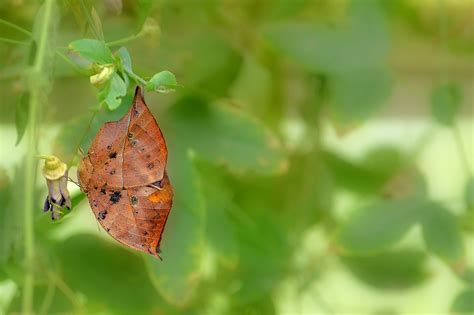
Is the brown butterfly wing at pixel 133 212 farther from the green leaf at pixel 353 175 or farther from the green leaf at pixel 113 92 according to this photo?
the green leaf at pixel 353 175

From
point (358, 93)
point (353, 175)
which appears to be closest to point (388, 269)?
point (353, 175)

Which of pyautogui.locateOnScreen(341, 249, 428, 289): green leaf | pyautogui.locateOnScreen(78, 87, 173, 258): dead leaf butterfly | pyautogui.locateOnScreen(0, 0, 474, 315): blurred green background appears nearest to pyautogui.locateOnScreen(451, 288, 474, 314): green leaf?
pyautogui.locateOnScreen(0, 0, 474, 315): blurred green background

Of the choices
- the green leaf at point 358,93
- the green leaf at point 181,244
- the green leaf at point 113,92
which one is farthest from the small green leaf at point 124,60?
the green leaf at point 358,93

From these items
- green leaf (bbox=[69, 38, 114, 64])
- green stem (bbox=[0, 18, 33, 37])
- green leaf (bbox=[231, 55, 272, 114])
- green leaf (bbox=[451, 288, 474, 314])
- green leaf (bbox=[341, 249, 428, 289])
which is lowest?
green leaf (bbox=[451, 288, 474, 314])

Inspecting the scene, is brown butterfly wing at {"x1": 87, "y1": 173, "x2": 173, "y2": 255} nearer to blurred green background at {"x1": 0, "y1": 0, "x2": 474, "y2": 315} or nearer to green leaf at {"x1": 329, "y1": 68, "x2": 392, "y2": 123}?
blurred green background at {"x1": 0, "y1": 0, "x2": 474, "y2": 315}

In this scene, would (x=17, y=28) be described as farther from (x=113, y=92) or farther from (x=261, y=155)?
(x=261, y=155)
